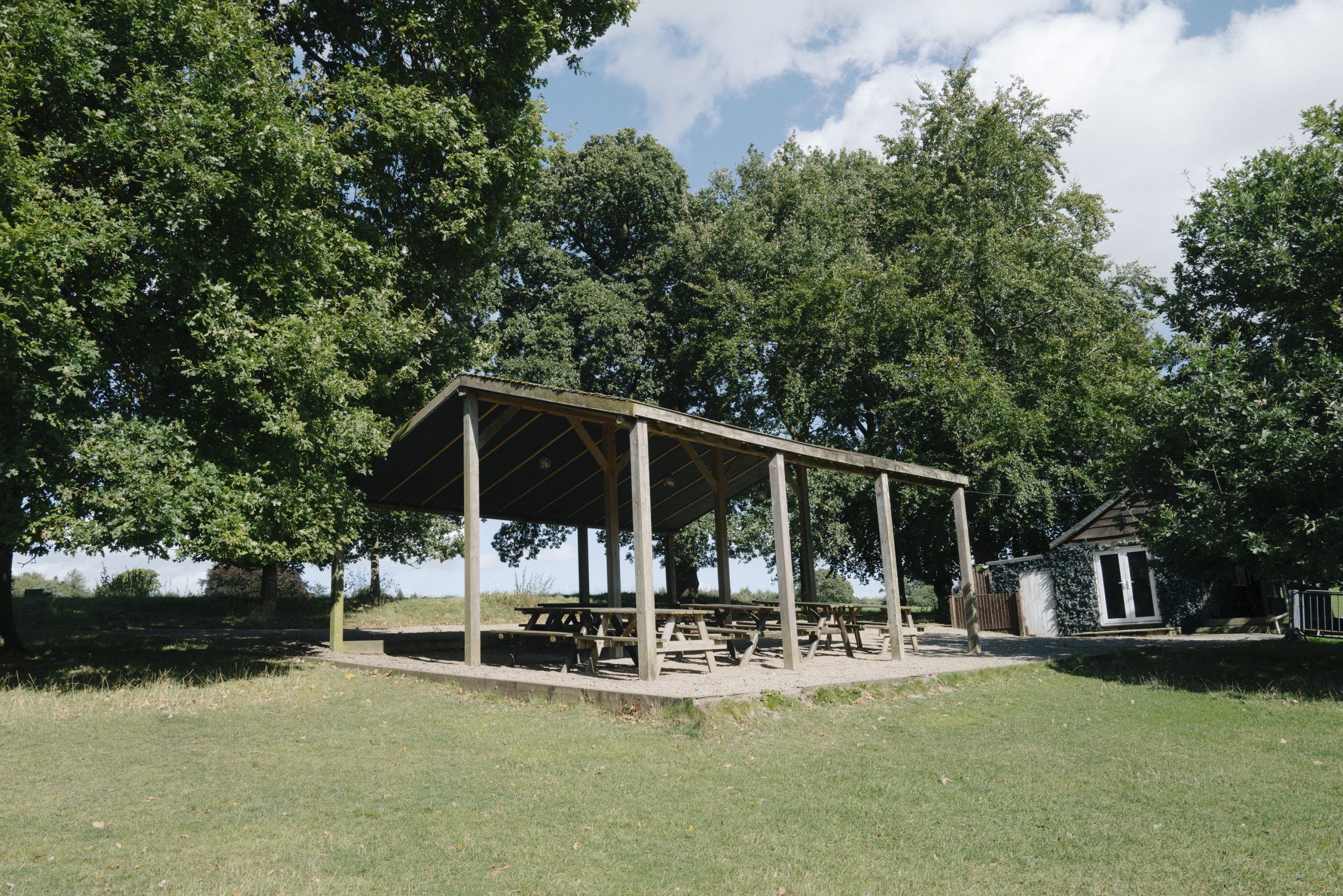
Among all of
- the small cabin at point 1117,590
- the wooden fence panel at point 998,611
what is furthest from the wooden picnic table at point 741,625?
the small cabin at point 1117,590

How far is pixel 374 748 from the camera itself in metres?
7.34

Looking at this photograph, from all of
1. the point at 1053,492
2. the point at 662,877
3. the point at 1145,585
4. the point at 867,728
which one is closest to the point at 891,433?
the point at 1053,492

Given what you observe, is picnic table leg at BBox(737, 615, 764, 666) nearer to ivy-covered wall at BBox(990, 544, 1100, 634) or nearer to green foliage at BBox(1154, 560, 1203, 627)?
ivy-covered wall at BBox(990, 544, 1100, 634)

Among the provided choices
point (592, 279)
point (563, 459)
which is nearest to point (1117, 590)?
point (563, 459)

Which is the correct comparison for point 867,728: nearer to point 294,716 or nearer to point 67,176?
point 294,716

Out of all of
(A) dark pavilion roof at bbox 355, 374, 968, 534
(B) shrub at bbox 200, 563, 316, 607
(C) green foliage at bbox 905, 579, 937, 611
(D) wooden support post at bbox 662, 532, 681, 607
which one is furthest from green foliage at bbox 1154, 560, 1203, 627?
(B) shrub at bbox 200, 563, 316, 607

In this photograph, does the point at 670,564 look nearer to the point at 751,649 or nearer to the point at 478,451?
the point at 751,649

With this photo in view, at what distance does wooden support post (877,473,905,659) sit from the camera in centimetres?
1227

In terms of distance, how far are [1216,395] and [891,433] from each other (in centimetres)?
1268

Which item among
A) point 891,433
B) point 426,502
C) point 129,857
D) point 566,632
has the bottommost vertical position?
point 129,857

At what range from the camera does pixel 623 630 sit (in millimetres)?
11867

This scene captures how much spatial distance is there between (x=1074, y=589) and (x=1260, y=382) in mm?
9841

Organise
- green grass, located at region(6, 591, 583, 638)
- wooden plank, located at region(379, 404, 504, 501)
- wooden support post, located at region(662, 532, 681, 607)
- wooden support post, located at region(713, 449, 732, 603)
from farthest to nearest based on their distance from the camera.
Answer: green grass, located at region(6, 591, 583, 638), wooden support post, located at region(662, 532, 681, 607), wooden support post, located at region(713, 449, 732, 603), wooden plank, located at region(379, 404, 504, 501)

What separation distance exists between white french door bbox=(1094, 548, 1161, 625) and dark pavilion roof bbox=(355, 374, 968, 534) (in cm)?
883
